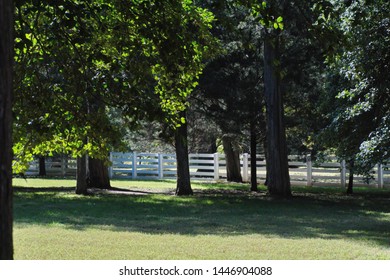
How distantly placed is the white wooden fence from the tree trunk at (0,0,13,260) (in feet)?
77.5

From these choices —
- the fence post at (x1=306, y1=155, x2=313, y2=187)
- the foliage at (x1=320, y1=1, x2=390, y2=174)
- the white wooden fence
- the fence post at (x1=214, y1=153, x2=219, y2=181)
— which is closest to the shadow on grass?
the foliage at (x1=320, y1=1, x2=390, y2=174)

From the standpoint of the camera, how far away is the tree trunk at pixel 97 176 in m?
24.0

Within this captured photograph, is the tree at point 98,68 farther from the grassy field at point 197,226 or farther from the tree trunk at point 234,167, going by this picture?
the tree trunk at point 234,167

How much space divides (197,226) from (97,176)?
11.4m

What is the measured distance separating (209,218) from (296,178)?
1597cm

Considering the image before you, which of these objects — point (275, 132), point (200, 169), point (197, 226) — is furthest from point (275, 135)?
point (200, 169)

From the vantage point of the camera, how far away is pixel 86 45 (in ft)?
26.9

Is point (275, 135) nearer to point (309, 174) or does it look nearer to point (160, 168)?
point (309, 174)

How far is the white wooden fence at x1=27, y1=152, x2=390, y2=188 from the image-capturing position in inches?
1106

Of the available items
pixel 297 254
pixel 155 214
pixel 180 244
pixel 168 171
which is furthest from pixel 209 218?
pixel 168 171

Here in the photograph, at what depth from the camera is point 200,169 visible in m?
34.2

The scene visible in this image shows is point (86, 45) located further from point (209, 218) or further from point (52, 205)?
point (52, 205)

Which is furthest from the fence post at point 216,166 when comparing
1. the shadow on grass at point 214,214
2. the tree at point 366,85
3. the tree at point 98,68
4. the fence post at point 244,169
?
the tree at point 98,68

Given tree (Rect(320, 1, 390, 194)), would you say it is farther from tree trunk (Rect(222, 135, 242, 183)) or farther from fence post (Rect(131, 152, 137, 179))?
fence post (Rect(131, 152, 137, 179))
